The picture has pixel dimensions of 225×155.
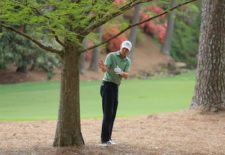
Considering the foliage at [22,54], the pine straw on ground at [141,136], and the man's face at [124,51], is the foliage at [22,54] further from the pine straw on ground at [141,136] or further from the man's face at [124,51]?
the man's face at [124,51]

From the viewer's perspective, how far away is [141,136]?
1019 centimetres

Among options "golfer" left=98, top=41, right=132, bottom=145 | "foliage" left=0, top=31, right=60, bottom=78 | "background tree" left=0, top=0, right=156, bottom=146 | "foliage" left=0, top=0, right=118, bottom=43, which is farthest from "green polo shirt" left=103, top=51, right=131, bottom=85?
"foliage" left=0, top=31, right=60, bottom=78

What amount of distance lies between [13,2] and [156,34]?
3783 cm

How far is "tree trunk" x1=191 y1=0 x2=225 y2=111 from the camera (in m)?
12.4

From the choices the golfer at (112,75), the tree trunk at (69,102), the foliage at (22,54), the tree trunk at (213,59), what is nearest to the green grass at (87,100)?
the foliage at (22,54)

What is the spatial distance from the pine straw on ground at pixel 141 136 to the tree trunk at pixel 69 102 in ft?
0.72

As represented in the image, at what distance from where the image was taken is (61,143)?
848cm

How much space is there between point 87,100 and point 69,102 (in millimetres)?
9939

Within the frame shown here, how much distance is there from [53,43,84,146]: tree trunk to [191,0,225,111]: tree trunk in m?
4.84

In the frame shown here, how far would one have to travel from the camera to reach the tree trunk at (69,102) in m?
8.36

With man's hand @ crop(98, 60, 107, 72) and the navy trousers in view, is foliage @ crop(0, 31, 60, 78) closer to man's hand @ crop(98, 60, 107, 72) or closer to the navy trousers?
the navy trousers

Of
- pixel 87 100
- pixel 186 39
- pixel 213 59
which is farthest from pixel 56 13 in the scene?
pixel 186 39

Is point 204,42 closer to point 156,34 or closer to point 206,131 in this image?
point 206,131

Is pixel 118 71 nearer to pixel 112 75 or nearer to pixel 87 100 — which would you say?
pixel 112 75
